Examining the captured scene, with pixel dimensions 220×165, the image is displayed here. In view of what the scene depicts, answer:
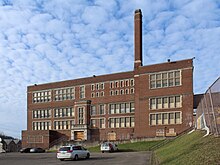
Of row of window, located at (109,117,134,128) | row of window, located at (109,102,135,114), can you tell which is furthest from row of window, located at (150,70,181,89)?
row of window, located at (109,117,134,128)

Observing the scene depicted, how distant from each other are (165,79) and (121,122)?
12.9 meters

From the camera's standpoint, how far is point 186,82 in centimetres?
5641

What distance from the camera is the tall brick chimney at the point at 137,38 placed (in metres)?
64.1

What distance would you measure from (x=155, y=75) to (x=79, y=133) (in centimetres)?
2095

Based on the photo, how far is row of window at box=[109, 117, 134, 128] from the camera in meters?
64.7

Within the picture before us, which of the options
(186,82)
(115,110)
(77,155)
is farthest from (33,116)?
(77,155)

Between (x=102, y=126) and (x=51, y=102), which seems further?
(x=51, y=102)

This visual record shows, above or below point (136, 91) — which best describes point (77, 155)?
below

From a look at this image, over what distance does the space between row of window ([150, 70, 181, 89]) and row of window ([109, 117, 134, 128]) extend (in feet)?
28.3

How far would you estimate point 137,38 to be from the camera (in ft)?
216

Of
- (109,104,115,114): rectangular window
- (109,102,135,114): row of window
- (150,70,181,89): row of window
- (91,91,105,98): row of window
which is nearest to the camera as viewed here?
(150,70,181,89): row of window

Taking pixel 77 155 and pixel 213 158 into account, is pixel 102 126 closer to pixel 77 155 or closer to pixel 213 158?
pixel 77 155

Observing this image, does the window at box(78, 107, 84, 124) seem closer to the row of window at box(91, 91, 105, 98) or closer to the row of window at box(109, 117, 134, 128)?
the row of window at box(91, 91, 105, 98)

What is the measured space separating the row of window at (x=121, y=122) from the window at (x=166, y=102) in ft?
21.6
